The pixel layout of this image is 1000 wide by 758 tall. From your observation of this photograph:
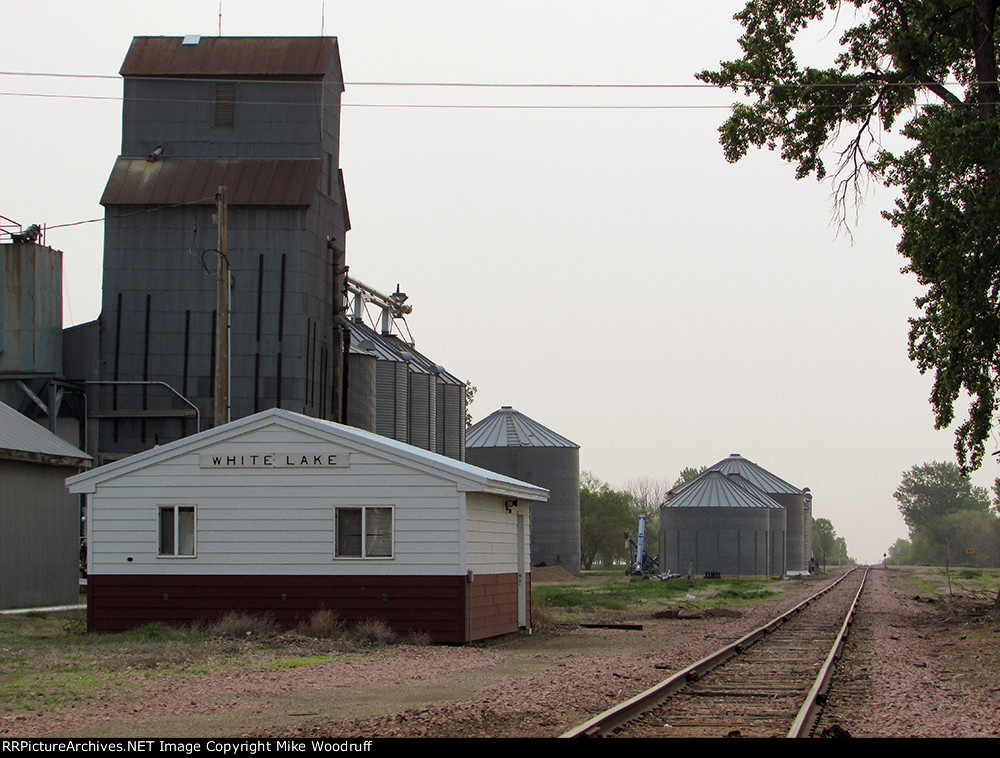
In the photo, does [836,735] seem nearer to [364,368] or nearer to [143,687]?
[143,687]

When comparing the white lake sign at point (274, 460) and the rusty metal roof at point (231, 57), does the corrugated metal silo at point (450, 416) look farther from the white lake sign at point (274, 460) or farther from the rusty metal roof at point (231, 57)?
the white lake sign at point (274, 460)

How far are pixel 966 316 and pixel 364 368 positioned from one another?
901 inches

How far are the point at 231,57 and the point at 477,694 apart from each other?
31.7 meters

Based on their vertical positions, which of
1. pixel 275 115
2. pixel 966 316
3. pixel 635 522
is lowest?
pixel 635 522

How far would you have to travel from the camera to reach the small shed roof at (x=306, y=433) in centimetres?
2148

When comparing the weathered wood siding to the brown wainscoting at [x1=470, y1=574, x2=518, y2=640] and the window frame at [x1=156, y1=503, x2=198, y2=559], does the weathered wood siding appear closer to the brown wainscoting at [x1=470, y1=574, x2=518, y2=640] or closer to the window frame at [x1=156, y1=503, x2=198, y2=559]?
the window frame at [x1=156, y1=503, x2=198, y2=559]

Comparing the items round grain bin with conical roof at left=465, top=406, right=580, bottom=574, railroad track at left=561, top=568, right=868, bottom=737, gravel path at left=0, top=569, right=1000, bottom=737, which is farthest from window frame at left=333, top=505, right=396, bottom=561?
round grain bin with conical roof at left=465, top=406, right=580, bottom=574

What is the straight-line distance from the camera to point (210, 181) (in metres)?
39.9

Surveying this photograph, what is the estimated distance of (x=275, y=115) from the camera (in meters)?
40.7

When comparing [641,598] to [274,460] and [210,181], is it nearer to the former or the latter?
[210,181]

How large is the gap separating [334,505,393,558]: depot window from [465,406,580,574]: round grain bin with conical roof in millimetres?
51083

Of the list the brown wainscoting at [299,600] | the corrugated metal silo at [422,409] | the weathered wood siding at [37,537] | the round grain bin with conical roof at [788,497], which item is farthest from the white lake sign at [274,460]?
the round grain bin with conical roof at [788,497]

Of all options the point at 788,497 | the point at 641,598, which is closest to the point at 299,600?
the point at 641,598
